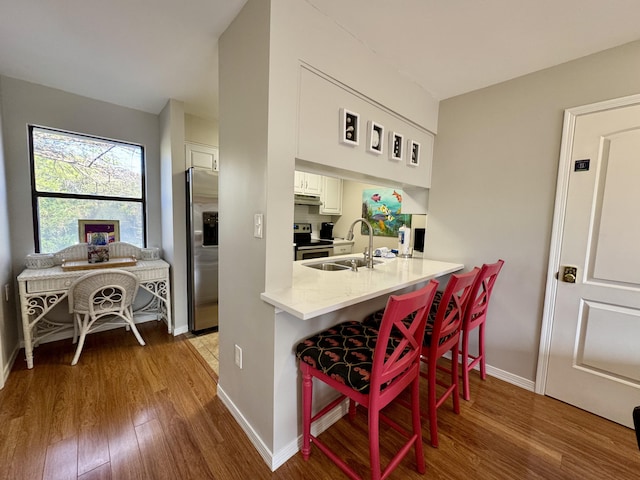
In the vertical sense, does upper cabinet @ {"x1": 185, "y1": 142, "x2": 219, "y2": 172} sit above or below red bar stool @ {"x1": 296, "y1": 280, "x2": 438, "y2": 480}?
above

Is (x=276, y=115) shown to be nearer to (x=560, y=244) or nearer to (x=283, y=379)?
(x=283, y=379)

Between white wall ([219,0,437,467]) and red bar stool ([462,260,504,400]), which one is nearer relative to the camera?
white wall ([219,0,437,467])

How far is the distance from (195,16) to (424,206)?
2.30m

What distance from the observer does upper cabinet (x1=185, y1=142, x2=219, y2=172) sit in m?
2.94

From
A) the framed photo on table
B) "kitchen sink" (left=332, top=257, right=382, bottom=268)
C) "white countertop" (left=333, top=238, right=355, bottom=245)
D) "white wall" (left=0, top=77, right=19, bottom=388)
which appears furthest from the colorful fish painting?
"white wall" (left=0, top=77, right=19, bottom=388)

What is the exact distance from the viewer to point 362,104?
1731mm

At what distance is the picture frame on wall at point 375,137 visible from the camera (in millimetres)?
1805

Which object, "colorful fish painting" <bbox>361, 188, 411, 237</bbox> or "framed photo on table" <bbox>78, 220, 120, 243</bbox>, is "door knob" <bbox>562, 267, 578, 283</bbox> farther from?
"framed photo on table" <bbox>78, 220, 120, 243</bbox>

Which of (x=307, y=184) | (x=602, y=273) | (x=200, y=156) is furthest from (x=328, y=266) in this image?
(x=307, y=184)

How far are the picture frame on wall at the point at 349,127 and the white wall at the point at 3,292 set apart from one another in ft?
9.18

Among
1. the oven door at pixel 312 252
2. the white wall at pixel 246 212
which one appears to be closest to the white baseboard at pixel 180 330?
the white wall at pixel 246 212

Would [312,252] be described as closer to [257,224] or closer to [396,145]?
[396,145]

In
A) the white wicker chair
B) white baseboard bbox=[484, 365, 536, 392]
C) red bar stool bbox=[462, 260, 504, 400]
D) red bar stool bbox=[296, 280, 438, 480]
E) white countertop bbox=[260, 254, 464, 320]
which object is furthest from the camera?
the white wicker chair

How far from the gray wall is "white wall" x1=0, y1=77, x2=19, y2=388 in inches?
147
